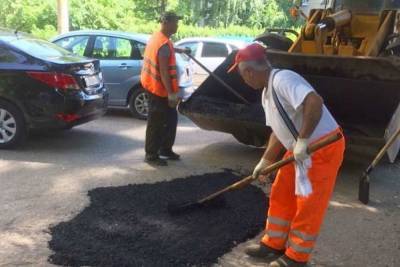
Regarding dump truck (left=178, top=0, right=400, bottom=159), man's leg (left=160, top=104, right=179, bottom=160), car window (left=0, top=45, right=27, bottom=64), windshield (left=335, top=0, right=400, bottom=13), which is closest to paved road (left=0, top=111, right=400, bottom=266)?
man's leg (left=160, top=104, right=179, bottom=160)

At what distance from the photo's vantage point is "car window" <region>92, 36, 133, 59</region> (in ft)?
31.6

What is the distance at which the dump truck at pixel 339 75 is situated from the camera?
6.38m

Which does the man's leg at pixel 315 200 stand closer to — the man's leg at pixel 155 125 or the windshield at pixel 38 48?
the man's leg at pixel 155 125

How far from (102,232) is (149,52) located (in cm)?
276

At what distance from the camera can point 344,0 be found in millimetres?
7934

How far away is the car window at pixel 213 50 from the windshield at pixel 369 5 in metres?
5.01

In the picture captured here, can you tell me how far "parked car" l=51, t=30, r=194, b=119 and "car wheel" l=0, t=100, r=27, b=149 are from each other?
8.97 feet

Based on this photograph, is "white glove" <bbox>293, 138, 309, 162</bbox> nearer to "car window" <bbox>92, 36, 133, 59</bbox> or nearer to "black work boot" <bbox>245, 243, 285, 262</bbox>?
"black work boot" <bbox>245, 243, 285, 262</bbox>

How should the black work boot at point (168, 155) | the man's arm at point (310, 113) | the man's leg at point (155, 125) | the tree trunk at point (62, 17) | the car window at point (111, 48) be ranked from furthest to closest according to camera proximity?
1. the tree trunk at point (62, 17)
2. the car window at point (111, 48)
3. the black work boot at point (168, 155)
4. the man's leg at point (155, 125)
5. the man's arm at point (310, 113)


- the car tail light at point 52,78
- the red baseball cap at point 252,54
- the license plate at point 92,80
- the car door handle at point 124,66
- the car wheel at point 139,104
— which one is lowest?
the car wheel at point 139,104

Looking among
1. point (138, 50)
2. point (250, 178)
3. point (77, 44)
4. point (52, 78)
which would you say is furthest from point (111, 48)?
point (250, 178)

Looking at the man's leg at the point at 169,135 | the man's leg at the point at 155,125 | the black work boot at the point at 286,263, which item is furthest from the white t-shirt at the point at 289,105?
the man's leg at the point at 169,135

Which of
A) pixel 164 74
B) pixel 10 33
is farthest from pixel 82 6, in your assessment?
pixel 164 74

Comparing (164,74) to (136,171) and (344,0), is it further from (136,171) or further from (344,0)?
(344,0)
